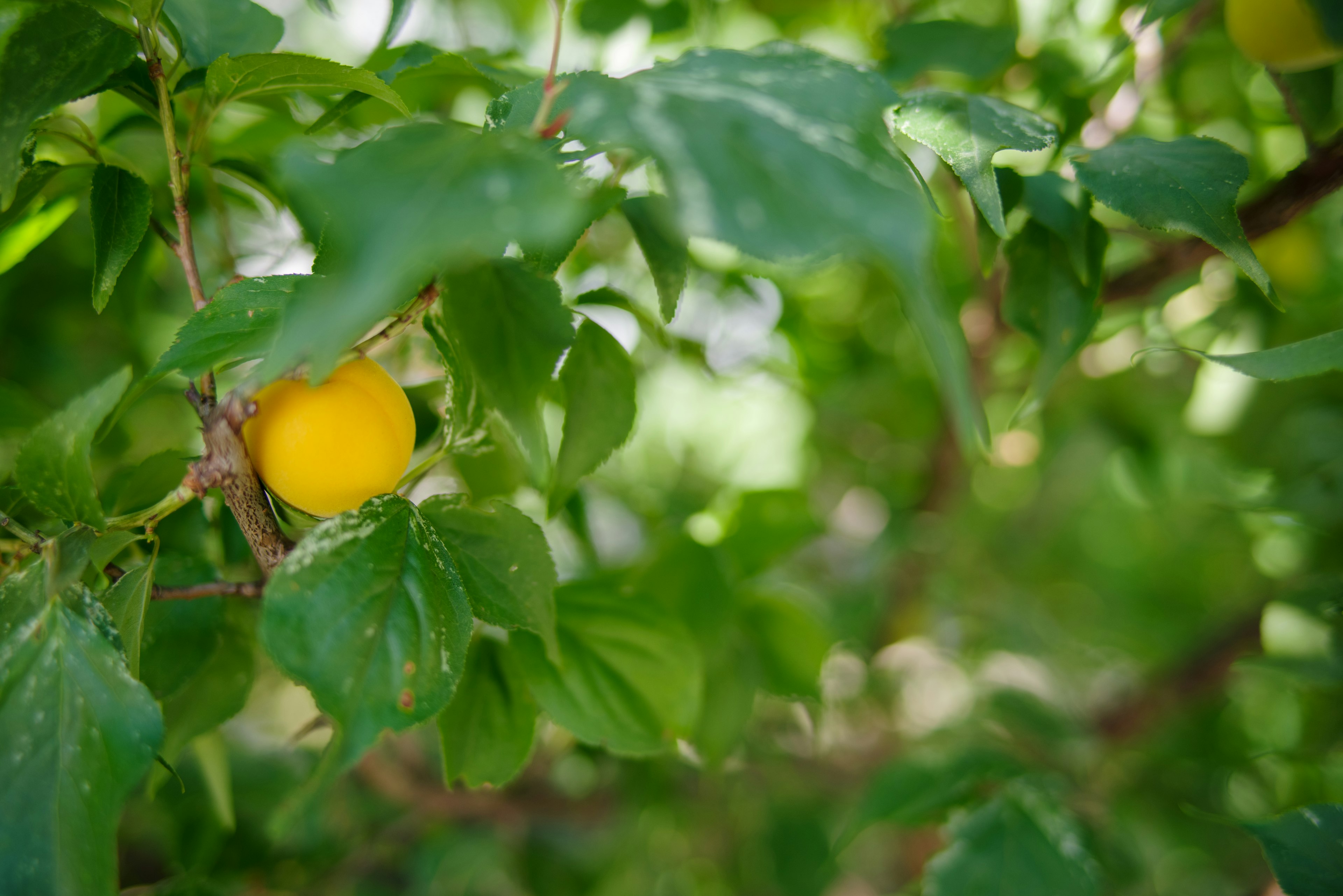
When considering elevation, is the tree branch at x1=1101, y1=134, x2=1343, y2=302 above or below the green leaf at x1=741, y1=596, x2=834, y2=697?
above

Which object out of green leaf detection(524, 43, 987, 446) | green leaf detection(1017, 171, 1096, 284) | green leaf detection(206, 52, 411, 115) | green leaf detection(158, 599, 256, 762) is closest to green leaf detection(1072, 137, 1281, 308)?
green leaf detection(1017, 171, 1096, 284)

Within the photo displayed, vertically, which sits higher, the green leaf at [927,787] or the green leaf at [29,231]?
the green leaf at [29,231]

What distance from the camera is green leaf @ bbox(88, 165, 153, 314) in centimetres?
25

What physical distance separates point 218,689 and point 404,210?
25 cm

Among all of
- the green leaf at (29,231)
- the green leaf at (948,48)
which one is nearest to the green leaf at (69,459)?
the green leaf at (29,231)

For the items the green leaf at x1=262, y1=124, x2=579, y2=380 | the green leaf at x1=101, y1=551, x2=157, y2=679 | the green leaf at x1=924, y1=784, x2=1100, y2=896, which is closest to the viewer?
the green leaf at x1=262, y1=124, x2=579, y2=380

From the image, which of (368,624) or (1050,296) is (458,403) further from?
(1050,296)

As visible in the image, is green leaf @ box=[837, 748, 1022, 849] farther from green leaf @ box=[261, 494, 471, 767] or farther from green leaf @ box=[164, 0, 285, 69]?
green leaf @ box=[164, 0, 285, 69]

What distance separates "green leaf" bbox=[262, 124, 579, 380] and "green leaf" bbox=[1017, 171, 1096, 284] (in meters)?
0.19

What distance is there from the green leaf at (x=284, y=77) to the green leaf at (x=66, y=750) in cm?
16

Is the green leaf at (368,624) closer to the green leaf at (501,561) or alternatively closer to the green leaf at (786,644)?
the green leaf at (501,561)

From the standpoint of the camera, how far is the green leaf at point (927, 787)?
0.41 m

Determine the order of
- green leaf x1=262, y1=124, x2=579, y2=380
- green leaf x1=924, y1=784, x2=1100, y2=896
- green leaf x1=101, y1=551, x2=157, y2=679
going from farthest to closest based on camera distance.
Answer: green leaf x1=924, y1=784, x2=1100, y2=896
green leaf x1=101, y1=551, x2=157, y2=679
green leaf x1=262, y1=124, x2=579, y2=380

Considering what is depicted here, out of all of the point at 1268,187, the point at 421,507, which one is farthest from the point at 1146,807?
the point at 421,507
